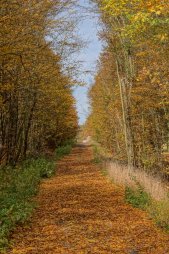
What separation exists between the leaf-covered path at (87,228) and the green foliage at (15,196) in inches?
10.7

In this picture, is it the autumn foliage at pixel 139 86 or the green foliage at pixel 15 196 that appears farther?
the autumn foliage at pixel 139 86

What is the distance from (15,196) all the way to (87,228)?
3927 mm

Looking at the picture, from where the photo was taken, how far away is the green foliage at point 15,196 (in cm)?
939

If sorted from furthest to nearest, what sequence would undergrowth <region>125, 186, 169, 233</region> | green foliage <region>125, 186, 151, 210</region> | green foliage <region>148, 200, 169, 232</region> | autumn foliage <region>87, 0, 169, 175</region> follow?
autumn foliage <region>87, 0, 169, 175</region>, green foliage <region>125, 186, 151, 210</region>, undergrowth <region>125, 186, 169, 233</region>, green foliage <region>148, 200, 169, 232</region>

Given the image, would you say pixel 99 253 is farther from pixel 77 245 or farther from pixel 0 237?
pixel 0 237

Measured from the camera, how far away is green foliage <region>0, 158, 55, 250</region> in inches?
370

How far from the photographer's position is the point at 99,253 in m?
7.80

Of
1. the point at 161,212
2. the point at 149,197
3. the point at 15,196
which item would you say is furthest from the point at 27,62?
the point at 161,212

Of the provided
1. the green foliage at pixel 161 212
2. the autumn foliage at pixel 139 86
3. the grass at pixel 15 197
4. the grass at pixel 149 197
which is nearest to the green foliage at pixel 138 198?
the grass at pixel 149 197

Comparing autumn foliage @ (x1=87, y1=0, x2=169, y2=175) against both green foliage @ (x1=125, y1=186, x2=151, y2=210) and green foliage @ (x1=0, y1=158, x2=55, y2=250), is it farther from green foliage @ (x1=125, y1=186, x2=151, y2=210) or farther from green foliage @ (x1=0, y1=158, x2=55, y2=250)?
green foliage @ (x1=0, y1=158, x2=55, y2=250)

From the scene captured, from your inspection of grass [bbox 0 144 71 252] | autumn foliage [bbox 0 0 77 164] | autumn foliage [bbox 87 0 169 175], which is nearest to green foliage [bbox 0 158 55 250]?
grass [bbox 0 144 71 252]

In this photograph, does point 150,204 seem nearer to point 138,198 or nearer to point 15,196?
point 138,198

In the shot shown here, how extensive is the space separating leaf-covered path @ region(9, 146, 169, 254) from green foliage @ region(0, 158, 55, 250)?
0.27 metres

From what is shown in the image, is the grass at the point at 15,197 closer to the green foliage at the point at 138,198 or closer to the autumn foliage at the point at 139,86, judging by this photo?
the green foliage at the point at 138,198
